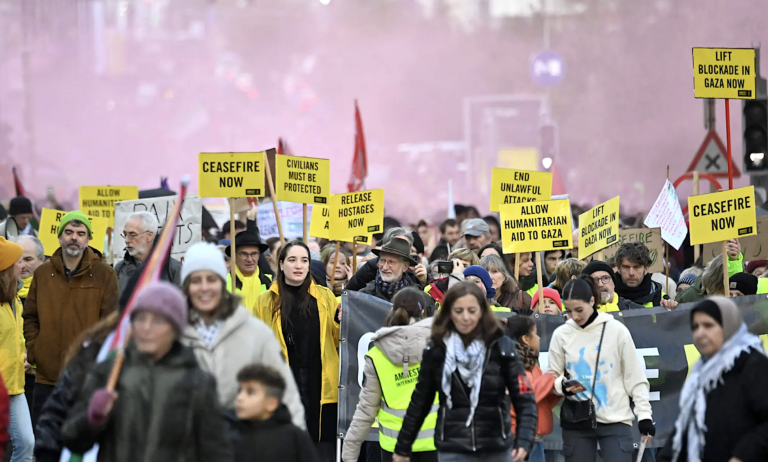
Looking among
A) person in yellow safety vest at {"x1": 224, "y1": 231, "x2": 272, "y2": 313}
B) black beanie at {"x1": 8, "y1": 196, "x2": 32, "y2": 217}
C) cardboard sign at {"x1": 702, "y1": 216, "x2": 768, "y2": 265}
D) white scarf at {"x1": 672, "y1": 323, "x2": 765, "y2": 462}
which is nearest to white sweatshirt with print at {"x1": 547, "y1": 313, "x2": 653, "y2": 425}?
white scarf at {"x1": 672, "y1": 323, "x2": 765, "y2": 462}

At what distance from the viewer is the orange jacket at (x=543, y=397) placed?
6793 mm

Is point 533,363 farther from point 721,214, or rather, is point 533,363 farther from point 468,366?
point 721,214

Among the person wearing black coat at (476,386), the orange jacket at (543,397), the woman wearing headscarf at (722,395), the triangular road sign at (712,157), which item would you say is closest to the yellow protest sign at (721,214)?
the orange jacket at (543,397)

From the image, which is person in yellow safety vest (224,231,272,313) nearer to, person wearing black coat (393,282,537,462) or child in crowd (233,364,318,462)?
person wearing black coat (393,282,537,462)

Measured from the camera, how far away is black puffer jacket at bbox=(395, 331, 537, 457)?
211 inches

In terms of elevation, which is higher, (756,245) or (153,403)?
(756,245)

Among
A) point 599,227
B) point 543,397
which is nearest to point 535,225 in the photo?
point 599,227

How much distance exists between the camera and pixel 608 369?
6.70 m

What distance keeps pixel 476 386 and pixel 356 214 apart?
14.9ft

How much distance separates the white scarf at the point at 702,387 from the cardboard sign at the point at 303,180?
5.27m

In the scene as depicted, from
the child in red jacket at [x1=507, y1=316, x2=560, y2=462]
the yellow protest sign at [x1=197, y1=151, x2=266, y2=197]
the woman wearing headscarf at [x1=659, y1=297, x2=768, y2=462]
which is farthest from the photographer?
the yellow protest sign at [x1=197, y1=151, x2=266, y2=197]

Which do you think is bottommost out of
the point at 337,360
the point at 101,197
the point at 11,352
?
the point at 337,360

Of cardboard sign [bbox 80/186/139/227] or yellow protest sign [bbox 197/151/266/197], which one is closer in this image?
yellow protest sign [bbox 197/151/266/197]

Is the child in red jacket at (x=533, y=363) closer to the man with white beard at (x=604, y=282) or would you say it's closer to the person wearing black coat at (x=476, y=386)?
the man with white beard at (x=604, y=282)
